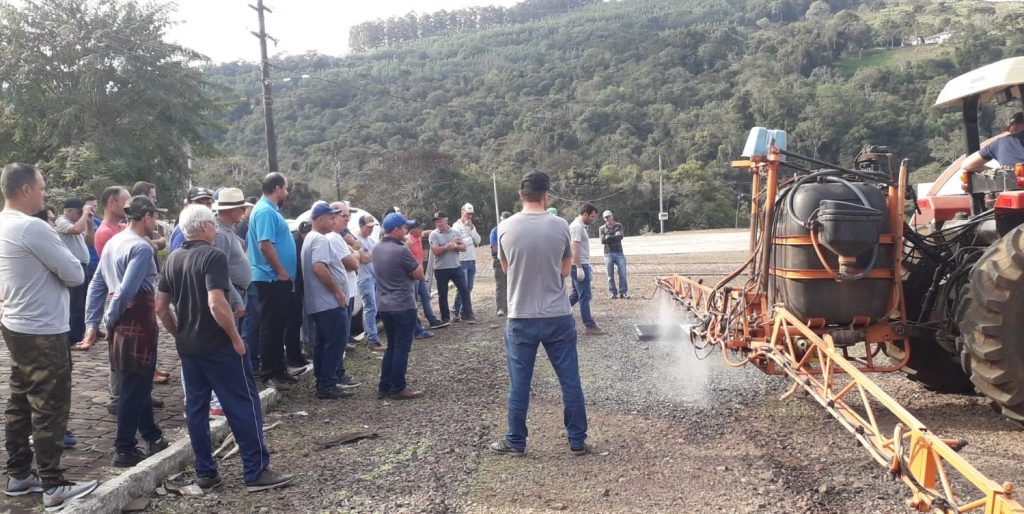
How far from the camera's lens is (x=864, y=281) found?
4789 mm

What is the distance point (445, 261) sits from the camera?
11023mm

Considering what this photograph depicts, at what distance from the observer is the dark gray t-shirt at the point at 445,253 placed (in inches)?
434

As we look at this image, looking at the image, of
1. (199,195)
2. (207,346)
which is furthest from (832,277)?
(199,195)

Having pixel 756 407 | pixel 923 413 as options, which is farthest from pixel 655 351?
pixel 923 413

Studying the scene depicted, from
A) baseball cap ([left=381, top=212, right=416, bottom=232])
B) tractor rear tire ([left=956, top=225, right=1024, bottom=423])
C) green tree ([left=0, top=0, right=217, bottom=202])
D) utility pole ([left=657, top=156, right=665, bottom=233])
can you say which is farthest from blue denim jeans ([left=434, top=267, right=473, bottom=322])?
utility pole ([left=657, top=156, right=665, bottom=233])

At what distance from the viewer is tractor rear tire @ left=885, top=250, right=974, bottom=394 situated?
5.25m

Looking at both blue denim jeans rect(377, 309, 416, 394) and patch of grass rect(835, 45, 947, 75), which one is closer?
blue denim jeans rect(377, 309, 416, 394)

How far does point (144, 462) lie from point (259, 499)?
794 mm

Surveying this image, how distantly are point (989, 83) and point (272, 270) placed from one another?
571 cm

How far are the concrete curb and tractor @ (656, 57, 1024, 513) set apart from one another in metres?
3.83

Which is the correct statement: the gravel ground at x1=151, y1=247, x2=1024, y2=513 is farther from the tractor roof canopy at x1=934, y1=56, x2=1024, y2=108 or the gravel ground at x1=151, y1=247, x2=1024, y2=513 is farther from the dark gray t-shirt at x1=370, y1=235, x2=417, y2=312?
the tractor roof canopy at x1=934, y1=56, x2=1024, y2=108

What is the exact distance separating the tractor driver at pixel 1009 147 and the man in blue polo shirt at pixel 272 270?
5.41 m

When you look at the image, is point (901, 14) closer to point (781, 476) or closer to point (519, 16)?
point (519, 16)

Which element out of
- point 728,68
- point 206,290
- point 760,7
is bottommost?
point 206,290
